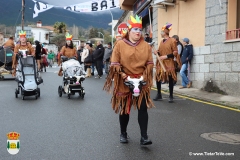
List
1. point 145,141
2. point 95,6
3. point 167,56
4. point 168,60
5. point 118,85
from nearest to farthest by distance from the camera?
1. point 145,141
2. point 118,85
3. point 167,56
4. point 168,60
5. point 95,6

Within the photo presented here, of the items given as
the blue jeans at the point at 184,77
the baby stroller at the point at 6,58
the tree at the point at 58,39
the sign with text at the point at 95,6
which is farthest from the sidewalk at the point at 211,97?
the tree at the point at 58,39

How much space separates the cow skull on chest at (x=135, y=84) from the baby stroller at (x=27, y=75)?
5896mm

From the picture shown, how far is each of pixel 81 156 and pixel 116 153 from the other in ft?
1.65

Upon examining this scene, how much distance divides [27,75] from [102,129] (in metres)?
4.97

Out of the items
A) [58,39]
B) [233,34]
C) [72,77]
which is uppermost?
[58,39]

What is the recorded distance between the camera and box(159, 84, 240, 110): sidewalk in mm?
10859

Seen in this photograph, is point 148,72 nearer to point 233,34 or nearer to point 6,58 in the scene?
point 233,34

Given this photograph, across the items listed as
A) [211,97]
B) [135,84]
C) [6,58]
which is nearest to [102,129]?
[135,84]

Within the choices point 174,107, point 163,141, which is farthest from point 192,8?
point 163,141

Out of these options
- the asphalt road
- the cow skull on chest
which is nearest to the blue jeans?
the asphalt road

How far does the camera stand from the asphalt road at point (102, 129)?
5.74 metres

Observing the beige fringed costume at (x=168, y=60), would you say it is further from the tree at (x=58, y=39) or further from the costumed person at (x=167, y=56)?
the tree at (x=58, y=39)

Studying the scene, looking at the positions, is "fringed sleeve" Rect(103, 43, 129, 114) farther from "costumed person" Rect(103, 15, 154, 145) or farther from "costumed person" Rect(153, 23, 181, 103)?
"costumed person" Rect(153, 23, 181, 103)

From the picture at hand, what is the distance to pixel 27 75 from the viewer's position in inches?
459
